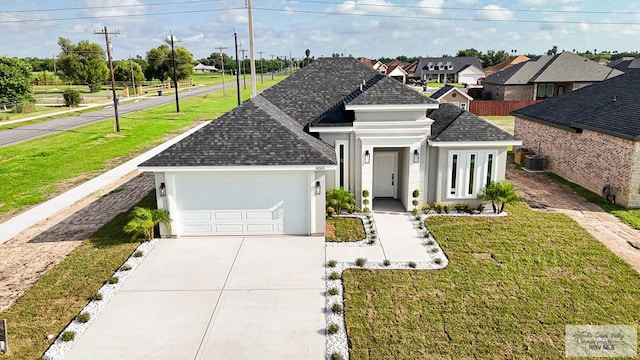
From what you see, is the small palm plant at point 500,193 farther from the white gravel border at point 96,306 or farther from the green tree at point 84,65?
the green tree at point 84,65

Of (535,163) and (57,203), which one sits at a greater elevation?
(535,163)

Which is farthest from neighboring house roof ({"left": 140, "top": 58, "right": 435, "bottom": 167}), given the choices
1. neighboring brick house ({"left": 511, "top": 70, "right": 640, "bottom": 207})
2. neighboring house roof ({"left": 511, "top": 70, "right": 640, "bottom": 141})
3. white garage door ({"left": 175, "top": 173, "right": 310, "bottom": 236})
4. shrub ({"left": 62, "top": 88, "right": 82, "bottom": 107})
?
shrub ({"left": 62, "top": 88, "right": 82, "bottom": 107})

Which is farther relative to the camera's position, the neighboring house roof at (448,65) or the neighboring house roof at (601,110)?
the neighboring house roof at (448,65)

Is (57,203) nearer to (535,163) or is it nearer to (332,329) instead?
(332,329)

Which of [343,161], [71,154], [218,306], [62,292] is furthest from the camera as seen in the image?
[71,154]

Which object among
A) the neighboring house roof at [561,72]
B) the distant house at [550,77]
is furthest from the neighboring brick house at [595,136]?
the neighboring house roof at [561,72]

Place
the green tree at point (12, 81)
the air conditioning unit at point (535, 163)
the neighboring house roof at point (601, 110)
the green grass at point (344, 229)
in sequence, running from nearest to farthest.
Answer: the green grass at point (344, 229) < the neighboring house roof at point (601, 110) < the air conditioning unit at point (535, 163) < the green tree at point (12, 81)

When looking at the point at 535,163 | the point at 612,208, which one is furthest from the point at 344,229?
the point at 535,163
